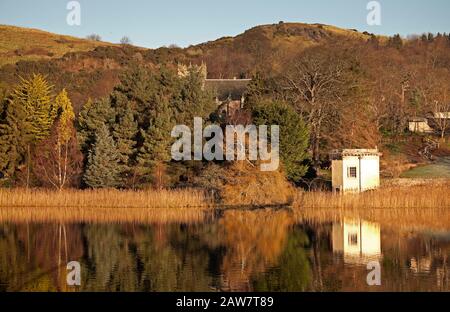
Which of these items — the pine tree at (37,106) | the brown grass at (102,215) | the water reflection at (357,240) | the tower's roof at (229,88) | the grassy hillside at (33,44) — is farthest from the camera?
the grassy hillside at (33,44)

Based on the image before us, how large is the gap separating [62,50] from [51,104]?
82.1 metres

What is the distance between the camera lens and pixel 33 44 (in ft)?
434

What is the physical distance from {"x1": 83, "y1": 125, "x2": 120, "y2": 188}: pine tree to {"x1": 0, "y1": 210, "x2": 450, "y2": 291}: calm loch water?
10124mm

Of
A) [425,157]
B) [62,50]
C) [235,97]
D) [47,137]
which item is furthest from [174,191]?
[62,50]

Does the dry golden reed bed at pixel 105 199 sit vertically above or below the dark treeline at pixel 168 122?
below

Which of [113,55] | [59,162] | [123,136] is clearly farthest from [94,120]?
[113,55]

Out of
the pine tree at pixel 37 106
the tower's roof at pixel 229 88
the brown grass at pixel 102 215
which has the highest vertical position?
the tower's roof at pixel 229 88

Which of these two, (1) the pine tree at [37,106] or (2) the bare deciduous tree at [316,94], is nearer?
(1) the pine tree at [37,106]

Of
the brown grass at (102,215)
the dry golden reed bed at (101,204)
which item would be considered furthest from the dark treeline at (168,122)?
the brown grass at (102,215)

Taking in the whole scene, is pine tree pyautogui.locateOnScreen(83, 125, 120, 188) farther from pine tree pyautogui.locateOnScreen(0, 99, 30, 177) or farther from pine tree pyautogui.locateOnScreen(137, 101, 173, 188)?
pine tree pyautogui.locateOnScreen(0, 99, 30, 177)

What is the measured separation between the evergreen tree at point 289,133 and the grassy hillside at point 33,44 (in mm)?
73125

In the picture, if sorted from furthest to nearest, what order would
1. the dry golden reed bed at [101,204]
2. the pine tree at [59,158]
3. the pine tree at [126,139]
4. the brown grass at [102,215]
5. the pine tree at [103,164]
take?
the pine tree at [59,158], the pine tree at [126,139], the pine tree at [103,164], the dry golden reed bed at [101,204], the brown grass at [102,215]

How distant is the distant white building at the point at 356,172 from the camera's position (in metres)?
43.4

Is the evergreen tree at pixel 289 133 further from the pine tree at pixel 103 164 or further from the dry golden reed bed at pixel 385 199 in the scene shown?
the pine tree at pixel 103 164
